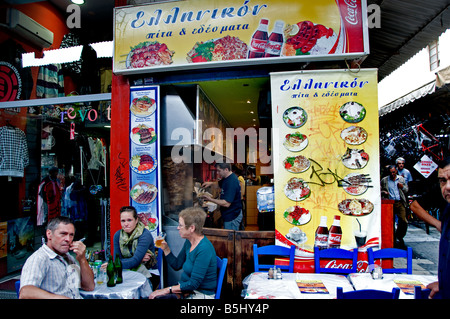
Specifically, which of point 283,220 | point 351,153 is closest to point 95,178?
point 283,220

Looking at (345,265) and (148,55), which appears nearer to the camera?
(345,265)

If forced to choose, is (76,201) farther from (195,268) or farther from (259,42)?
(259,42)

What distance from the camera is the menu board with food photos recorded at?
16.6 feet

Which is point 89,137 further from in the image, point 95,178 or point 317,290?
point 317,290

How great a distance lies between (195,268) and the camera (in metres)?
3.05

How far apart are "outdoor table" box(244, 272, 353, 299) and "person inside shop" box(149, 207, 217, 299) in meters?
0.43

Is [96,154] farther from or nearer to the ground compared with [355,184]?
farther from the ground

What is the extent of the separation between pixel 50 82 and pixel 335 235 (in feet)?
19.9

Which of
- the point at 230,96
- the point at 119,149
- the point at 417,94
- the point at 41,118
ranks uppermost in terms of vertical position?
the point at 417,94

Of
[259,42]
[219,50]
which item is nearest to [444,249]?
[259,42]

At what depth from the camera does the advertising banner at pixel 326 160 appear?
4.34 metres

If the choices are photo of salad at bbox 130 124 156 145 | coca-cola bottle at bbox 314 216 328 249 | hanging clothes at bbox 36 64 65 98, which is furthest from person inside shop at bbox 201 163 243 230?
hanging clothes at bbox 36 64 65 98

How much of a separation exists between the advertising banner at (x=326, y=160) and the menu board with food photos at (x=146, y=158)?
6.60 feet

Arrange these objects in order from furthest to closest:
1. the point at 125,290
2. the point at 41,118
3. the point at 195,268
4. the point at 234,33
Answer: the point at 41,118 → the point at 234,33 → the point at 195,268 → the point at 125,290
